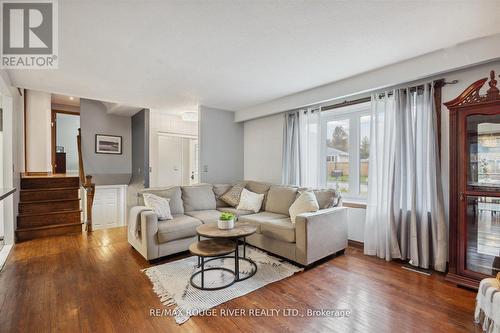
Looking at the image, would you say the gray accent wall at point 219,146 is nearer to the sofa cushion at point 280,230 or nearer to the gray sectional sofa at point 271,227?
the gray sectional sofa at point 271,227

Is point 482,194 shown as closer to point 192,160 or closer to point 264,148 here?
point 264,148

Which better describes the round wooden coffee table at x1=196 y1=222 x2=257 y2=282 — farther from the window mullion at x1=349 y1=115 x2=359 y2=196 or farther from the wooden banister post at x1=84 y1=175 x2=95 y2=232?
the wooden banister post at x1=84 y1=175 x2=95 y2=232

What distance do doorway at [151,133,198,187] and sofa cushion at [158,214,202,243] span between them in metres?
2.45

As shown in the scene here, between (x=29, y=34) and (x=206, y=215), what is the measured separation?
9.23 ft

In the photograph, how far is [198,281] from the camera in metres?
2.50

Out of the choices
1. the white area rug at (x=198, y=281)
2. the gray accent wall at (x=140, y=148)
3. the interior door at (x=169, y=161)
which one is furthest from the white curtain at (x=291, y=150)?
the gray accent wall at (x=140, y=148)

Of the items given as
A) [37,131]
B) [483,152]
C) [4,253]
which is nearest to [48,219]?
[4,253]

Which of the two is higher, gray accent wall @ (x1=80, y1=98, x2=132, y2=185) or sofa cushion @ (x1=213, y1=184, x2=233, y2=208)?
gray accent wall @ (x1=80, y1=98, x2=132, y2=185)

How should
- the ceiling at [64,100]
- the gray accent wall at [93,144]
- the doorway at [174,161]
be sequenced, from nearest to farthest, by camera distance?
the gray accent wall at [93,144]
the doorway at [174,161]
the ceiling at [64,100]

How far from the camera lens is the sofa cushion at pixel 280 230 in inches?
115

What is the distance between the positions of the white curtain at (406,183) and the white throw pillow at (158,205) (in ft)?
9.15

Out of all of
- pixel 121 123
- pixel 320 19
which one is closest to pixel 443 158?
pixel 320 19

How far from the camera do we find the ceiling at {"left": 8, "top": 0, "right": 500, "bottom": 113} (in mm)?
1815

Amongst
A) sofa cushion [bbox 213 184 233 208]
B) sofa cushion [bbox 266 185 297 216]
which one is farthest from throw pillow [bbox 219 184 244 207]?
sofa cushion [bbox 266 185 297 216]
